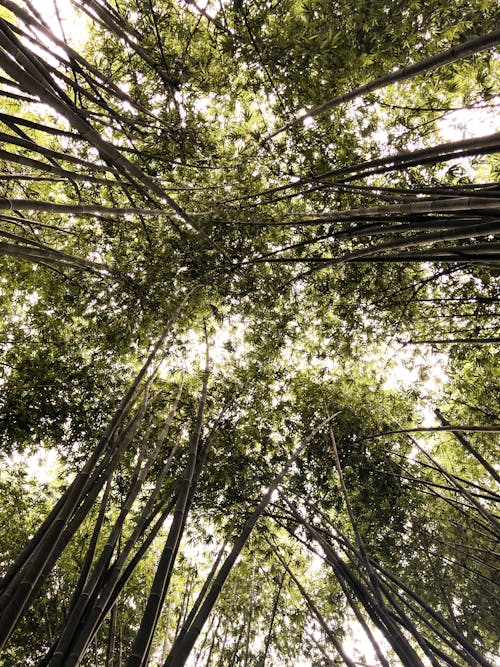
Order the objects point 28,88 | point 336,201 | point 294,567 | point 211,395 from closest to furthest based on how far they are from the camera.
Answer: point 28,88 < point 336,201 < point 211,395 < point 294,567

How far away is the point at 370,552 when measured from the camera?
15.2 feet

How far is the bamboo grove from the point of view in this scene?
2.63 meters

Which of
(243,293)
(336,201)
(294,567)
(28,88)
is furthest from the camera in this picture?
(294,567)

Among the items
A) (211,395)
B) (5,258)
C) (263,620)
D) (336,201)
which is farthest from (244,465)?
(5,258)

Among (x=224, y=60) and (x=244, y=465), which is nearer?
(x=224, y=60)

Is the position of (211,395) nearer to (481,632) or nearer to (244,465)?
(244,465)

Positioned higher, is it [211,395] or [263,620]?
[211,395]

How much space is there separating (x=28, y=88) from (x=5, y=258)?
3697 mm

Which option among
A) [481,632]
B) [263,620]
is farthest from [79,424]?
[481,632]

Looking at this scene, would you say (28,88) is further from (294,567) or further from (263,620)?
(263,620)

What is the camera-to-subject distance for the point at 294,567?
190 inches

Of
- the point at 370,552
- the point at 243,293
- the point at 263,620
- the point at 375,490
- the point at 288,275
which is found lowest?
the point at 263,620

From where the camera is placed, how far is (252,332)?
15.0 ft

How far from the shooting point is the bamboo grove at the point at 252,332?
2631 millimetres
